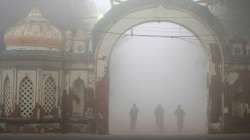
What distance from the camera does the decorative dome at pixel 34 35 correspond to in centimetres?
2039

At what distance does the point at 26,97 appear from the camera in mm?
20297

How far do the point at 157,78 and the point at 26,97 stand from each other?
7291 mm

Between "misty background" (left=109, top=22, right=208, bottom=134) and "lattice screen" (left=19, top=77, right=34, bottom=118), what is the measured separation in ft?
11.4

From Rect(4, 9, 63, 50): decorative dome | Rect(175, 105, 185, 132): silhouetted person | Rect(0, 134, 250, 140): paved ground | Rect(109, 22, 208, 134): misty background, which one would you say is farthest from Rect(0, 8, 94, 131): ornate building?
Rect(175, 105, 185, 132): silhouetted person

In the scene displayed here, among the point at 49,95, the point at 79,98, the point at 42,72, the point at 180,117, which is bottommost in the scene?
the point at 180,117

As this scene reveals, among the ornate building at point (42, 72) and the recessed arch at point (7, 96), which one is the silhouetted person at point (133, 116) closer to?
the ornate building at point (42, 72)

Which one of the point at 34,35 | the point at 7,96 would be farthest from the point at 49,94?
the point at 34,35

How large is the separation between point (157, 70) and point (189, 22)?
421 centimetres

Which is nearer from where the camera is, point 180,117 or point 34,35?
A: point 34,35

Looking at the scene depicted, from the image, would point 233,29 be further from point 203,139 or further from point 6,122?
point 6,122

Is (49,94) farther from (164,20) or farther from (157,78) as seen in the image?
(157,78)

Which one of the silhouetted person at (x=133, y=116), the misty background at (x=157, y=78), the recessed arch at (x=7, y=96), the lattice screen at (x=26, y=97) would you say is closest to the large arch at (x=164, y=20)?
the misty background at (x=157, y=78)

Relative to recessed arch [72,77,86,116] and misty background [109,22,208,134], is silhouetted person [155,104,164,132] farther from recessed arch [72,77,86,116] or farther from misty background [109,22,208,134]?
recessed arch [72,77,86,116]

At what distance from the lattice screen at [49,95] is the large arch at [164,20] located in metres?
1.76
